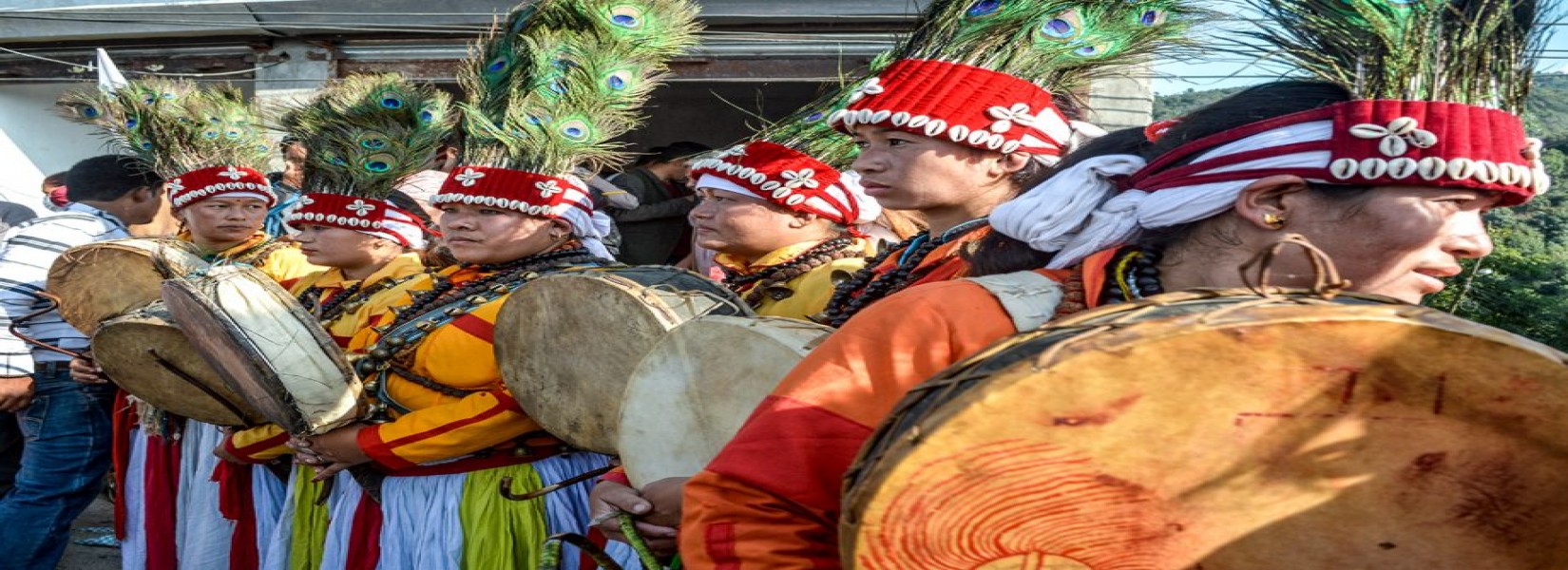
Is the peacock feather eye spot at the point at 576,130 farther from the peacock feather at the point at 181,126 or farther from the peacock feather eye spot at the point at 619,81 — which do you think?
the peacock feather at the point at 181,126

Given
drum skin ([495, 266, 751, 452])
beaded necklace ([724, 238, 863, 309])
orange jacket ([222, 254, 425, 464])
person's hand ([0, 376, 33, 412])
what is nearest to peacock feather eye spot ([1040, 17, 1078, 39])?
drum skin ([495, 266, 751, 452])

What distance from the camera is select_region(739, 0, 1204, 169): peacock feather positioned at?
2709 mm

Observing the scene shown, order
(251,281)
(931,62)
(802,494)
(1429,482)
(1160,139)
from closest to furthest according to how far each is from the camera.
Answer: (1429,482), (802,494), (1160,139), (931,62), (251,281)

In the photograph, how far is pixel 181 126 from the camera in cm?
628

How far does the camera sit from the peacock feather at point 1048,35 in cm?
271

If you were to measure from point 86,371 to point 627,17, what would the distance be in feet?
10.8

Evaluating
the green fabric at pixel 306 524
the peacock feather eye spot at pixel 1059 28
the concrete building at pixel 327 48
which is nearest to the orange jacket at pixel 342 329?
the green fabric at pixel 306 524

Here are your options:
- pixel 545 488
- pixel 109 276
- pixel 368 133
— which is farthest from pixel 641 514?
pixel 109 276

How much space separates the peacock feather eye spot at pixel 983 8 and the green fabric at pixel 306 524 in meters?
2.83

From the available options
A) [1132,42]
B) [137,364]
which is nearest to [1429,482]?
[1132,42]

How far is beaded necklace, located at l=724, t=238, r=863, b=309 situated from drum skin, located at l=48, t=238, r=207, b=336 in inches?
108

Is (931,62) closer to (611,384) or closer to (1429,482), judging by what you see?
(611,384)

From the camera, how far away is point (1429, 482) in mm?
1278

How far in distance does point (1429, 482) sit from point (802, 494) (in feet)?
2.23
